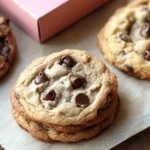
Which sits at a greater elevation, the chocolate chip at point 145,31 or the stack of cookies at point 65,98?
the stack of cookies at point 65,98

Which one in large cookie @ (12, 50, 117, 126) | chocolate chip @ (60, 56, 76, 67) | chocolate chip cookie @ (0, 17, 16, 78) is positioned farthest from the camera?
chocolate chip cookie @ (0, 17, 16, 78)

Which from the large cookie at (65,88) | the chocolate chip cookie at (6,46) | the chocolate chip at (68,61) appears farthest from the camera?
the chocolate chip cookie at (6,46)

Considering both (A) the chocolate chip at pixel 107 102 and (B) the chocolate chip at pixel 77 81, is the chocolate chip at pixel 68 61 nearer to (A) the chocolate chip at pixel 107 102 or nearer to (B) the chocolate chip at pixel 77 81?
(B) the chocolate chip at pixel 77 81

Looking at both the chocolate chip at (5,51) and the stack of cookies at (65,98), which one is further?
the chocolate chip at (5,51)

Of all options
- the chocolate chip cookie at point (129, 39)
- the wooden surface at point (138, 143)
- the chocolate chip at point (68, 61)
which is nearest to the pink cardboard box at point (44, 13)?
the chocolate chip cookie at point (129, 39)

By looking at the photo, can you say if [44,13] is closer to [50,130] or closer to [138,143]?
[50,130]

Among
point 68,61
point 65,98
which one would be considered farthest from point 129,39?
point 65,98

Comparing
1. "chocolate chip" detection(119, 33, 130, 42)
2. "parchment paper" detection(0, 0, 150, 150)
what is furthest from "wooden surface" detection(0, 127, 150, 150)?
"chocolate chip" detection(119, 33, 130, 42)

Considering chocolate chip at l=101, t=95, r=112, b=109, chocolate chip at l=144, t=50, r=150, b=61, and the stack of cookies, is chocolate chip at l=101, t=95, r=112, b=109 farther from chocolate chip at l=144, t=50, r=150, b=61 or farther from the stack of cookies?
chocolate chip at l=144, t=50, r=150, b=61
